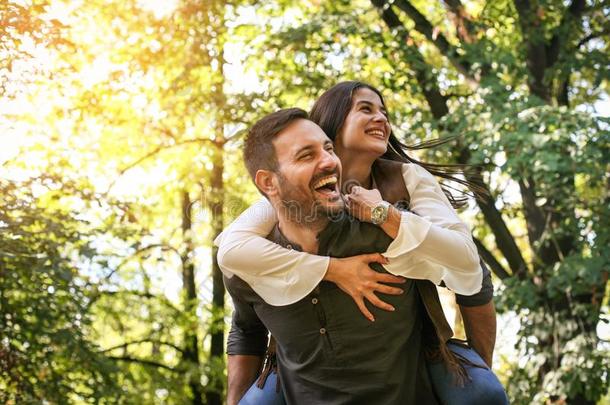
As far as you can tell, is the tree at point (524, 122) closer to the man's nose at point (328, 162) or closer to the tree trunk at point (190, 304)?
the tree trunk at point (190, 304)

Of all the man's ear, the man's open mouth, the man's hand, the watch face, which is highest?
the man's ear

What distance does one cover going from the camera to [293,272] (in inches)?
107

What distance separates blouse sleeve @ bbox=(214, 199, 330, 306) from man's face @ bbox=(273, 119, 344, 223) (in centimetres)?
15

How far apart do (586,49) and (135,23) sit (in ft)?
17.5

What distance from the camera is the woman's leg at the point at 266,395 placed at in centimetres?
298

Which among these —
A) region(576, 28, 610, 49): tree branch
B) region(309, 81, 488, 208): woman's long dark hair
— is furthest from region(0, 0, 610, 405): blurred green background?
region(309, 81, 488, 208): woman's long dark hair

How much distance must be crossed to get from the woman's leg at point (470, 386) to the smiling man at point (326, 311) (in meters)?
0.04

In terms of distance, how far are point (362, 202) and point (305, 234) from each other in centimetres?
26

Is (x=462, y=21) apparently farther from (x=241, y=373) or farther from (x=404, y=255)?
(x=404, y=255)

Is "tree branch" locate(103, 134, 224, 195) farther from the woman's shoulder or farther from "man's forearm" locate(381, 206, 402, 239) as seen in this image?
"man's forearm" locate(381, 206, 402, 239)

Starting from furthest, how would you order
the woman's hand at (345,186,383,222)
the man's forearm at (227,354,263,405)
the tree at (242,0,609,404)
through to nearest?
the tree at (242,0,609,404)
the man's forearm at (227,354,263,405)
the woman's hand at (345,186,383,222)

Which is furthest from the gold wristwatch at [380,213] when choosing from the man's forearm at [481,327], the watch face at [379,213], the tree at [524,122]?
the tree at [524,122]

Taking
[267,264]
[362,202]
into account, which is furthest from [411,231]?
[267,264]

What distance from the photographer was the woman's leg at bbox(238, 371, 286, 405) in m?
2.98
